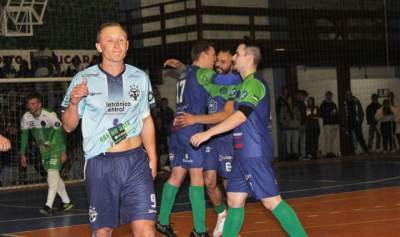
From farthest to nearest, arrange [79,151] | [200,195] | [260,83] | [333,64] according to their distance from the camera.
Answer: [333,64], [79,151], [200,195], [260,83]

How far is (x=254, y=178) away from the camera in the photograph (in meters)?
7.51

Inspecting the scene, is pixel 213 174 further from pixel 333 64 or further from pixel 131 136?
pixel 333 64

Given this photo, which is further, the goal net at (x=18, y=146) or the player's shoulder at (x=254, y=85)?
the goal net at (x=18, y=146)

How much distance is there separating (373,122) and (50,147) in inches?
585

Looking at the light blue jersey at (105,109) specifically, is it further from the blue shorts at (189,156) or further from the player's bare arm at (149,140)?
the blue shorts at (189,156)

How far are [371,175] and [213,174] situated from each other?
9.26 meters

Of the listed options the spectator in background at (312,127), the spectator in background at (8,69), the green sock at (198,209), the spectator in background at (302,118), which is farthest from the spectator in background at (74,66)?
the green sock at (198,209)

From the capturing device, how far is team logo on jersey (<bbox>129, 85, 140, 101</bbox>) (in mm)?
6452

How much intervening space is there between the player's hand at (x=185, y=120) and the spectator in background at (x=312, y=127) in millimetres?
16214

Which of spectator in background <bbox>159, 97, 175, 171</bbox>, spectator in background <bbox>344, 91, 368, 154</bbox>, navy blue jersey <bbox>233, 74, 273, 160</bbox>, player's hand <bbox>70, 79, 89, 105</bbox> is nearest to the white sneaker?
navy blue jersey <bbox>233, 74, 273, 160</bbox>

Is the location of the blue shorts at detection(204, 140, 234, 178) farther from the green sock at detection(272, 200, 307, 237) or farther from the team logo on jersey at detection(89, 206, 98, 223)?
the team logo on jersey at detection(89, 206, 98, 223)

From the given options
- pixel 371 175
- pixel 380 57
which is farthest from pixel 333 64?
pixel 371 175

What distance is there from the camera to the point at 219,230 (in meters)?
9.79

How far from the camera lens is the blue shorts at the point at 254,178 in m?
7.48
